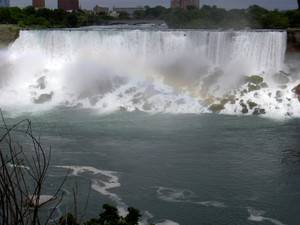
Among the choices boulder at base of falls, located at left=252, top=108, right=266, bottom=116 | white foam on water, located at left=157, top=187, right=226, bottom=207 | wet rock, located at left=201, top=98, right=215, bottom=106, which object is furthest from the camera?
wet rock, located at left=201, top=98, right=215, bottom=106

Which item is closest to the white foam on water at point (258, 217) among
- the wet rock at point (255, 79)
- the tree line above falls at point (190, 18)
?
the wet rock at point (255, 79)

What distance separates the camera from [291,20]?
33531mm

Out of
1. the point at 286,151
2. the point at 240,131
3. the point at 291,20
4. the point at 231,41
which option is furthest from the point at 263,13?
the point at 286,151

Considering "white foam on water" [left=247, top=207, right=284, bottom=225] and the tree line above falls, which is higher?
the tree line above falls

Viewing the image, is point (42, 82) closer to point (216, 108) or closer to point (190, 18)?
point (216, 108)

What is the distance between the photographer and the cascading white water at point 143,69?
Answer: 64.2 ft

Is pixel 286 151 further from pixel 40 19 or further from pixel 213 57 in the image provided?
pixel 40 19

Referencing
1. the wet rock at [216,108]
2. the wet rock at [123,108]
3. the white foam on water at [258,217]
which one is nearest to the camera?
the white foam on water at [258,217]

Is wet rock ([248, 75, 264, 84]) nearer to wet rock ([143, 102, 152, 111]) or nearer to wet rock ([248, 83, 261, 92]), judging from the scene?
wet rock ([248, 83, 261, 92])

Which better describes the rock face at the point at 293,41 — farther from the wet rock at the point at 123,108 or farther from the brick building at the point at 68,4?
the brick building at the point at 68,4

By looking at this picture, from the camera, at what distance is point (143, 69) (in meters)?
21.7

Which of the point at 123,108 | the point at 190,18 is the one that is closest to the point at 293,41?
the point at 123,108

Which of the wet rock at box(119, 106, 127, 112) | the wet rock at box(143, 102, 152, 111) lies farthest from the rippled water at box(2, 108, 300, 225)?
the wet rock at box(143, 102, 152, 111)

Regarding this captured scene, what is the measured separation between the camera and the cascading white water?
19.6 m
